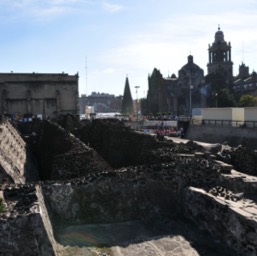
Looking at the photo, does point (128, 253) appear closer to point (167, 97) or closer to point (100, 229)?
point (100, 229)

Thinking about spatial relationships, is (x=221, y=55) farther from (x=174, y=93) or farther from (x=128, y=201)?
(x=128, y=201)

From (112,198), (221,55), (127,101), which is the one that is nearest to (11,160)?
(112,198)

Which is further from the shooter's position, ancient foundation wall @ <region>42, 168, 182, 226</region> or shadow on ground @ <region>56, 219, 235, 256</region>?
ancient foundation wall @ <region>42, 168, 182, 226</region>

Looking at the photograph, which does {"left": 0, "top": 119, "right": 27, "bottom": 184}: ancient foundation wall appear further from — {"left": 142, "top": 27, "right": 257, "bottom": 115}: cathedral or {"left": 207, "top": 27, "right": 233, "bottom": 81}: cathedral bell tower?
{"left": 207, "top": 27, "right": 233, "bottom": 81}: cathedral bell tower

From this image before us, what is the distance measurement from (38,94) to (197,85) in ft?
148

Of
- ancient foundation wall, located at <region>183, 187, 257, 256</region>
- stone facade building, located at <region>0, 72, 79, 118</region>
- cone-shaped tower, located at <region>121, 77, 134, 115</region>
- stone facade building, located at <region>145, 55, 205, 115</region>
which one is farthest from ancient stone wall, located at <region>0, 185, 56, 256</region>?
cone-shaped tower, located at <region>121, 77, 134, 115</region>

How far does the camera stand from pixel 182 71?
95.7 metres

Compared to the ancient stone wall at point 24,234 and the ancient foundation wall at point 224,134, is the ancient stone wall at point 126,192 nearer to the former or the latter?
the ancient stone wall at point 24,234

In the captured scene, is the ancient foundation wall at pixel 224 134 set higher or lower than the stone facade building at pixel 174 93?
lower

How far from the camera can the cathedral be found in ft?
275

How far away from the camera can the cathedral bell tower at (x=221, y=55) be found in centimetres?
9394

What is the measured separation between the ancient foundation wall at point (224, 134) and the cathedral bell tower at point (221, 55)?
56355 millimetres

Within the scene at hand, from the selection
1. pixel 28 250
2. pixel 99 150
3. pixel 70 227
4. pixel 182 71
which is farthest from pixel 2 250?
pixel 182 71

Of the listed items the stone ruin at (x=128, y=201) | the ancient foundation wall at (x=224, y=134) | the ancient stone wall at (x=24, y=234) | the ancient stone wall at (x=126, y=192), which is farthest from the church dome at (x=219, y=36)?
the ancient stone wall at (x=24, y=234)
